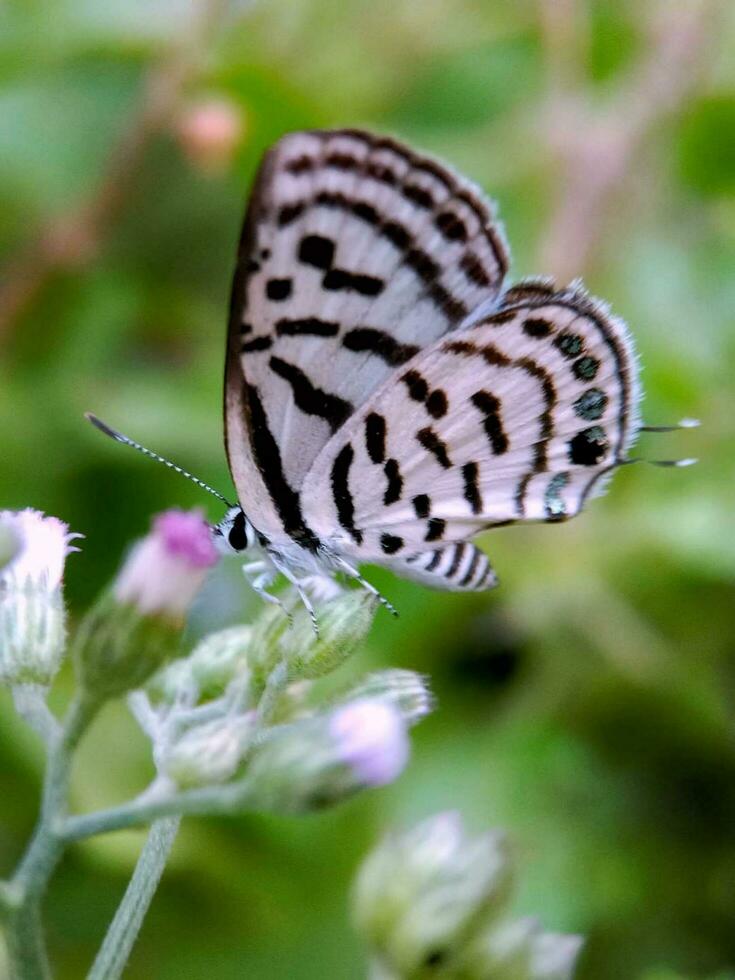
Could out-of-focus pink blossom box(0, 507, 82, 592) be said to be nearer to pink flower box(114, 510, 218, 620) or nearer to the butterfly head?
pink flower box(114, 510, 218, 620)

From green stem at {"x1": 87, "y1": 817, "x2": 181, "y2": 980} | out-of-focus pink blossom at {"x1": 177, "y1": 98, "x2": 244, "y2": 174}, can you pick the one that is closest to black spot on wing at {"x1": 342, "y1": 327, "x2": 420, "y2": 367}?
green stem at {"x1": 87, "y1": 817, "x2": 181, "y2": 980}

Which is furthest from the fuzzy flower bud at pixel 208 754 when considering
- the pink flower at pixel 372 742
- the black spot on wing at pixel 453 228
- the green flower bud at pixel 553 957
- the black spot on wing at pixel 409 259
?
the black spot on wing at pixel 453 228

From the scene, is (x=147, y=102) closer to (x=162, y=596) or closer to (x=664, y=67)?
(x=664, y=67)

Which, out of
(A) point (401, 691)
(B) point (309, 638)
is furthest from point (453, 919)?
(B) point (309, 638)

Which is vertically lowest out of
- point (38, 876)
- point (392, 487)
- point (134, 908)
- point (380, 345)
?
point (134, 908)

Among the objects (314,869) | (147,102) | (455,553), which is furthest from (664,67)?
(314,869)

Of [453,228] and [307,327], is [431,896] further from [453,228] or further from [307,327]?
[453,228]
